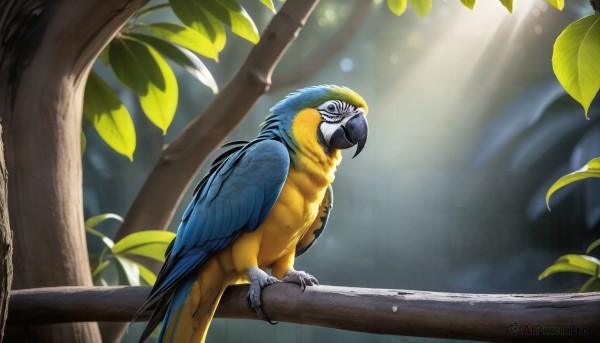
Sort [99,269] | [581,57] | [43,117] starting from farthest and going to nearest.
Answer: [99,269]
[43,117]
[581,57]

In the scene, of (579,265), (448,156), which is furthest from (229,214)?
(448,156)

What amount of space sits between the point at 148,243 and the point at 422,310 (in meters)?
0.85

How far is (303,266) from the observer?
233 centimetres

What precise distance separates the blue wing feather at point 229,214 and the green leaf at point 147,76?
0.50 m

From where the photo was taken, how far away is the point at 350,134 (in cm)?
113

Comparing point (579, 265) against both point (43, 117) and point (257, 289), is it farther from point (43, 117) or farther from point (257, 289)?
point (43, 117)

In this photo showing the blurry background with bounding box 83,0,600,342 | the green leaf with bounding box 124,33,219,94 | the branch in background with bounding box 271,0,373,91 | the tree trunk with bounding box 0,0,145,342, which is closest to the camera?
the tree trunk with bounding box 0,0,145,342

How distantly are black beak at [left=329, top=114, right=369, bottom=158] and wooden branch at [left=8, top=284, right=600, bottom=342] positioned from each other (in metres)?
0.28

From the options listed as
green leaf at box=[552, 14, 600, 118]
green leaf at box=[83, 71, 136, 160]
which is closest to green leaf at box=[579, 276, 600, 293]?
green leaf at box=[552, 14, 600, 118]

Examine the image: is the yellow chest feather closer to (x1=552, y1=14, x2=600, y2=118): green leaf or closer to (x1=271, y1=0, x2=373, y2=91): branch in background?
(x1=552, y1=14, x2=600, y2=118): green leaf

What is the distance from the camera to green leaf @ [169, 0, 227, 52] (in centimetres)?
150

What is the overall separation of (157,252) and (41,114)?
Result: 0.43 m

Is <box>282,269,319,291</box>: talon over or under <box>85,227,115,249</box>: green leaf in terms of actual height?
over

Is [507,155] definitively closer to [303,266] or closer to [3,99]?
[303,266]
